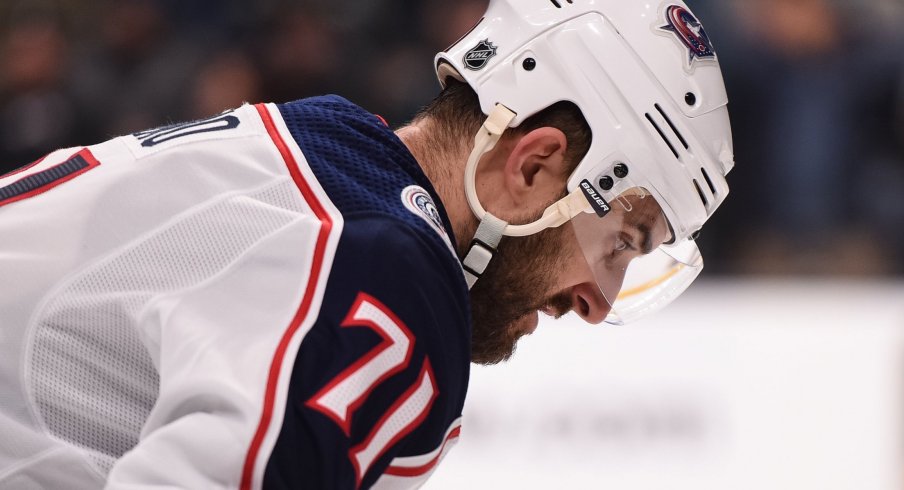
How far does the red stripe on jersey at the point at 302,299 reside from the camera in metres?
1.32

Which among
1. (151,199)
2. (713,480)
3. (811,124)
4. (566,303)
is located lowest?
(713,480)

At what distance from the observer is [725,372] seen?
10.5 feet

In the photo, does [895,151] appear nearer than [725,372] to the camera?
No

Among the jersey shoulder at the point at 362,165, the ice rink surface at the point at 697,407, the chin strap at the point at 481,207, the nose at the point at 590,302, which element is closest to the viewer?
the jersey shoulder at the point at 362,165

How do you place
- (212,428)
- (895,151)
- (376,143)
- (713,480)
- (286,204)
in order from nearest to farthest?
(212,428) → (286,204) → (376,143) → (713,480) → (895,151)

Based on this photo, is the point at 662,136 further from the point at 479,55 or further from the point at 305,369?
the point at 305,369

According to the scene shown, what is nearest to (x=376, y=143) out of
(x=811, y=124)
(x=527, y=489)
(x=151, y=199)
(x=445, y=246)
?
(x=445, y=246)

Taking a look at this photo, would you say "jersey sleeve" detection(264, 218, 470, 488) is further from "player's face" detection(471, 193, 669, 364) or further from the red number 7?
"player's face" detection(471, 193, 669, 364)

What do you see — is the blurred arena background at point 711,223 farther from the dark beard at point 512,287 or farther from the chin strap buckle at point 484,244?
the chin strap buckle at point 484,244

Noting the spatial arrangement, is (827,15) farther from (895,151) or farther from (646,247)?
(646,247)

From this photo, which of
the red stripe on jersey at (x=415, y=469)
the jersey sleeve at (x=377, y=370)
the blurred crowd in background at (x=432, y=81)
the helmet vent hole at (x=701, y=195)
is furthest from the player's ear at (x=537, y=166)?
the blurred crowd in background at (x=432, y=81)

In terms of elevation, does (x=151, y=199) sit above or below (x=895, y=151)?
above

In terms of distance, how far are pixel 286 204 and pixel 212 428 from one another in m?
0.37

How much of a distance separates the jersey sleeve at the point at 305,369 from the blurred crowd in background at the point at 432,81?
7.67 ft
